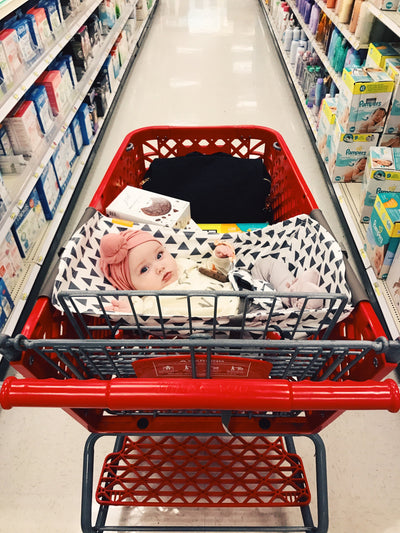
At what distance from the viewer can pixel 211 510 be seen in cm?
146

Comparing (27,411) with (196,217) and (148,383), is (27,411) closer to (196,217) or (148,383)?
(196,217)

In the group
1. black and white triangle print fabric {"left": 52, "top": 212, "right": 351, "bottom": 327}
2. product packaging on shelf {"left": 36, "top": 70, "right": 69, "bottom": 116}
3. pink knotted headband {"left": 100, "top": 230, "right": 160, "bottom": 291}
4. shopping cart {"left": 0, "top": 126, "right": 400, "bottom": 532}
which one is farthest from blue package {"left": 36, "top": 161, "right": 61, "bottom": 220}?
pink knotted headband {"left": 100, "top": 230, "right": 160, "bottom": 291}

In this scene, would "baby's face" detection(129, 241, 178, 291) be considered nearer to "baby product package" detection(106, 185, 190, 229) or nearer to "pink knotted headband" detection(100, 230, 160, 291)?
"pink knotted headband" detection(100, 230, 160, 291)

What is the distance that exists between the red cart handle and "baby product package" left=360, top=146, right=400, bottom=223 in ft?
5.50


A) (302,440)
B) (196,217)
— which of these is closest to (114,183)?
(196,217)

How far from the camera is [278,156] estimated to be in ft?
6.00

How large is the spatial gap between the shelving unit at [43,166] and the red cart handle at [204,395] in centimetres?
129

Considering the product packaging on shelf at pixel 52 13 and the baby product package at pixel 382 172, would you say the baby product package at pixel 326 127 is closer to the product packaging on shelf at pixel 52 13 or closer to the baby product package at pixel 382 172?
the baby product package at pixel 382 172

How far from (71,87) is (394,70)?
6.94 feet

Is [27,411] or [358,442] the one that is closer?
[358,442]

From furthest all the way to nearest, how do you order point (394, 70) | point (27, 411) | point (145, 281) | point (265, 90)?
point (265, 90)
point (394, 70)
point (27, 411)
point (145, 281)

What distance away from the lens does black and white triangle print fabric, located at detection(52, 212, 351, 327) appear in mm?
1137

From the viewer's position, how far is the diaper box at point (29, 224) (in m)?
2.19

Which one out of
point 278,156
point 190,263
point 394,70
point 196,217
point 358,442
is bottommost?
point 358,442
